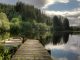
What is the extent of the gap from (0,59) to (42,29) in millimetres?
140018

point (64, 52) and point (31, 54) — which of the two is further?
point (64, 52)

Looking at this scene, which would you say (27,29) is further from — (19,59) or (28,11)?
(19,59)

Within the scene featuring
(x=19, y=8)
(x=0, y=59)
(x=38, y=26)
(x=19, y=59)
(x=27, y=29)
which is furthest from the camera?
(x=19, y=8)

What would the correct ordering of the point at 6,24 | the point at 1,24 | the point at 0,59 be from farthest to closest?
the point at 6,24, the point at 1,24, the point at 0,59

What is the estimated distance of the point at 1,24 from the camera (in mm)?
101812

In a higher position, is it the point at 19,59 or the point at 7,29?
the point at 19,59

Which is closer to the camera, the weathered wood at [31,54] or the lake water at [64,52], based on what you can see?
the weathered wood at [31,54]

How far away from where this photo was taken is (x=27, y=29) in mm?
123625

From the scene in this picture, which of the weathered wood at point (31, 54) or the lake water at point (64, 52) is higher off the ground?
the weathered wood at point (31, 54)

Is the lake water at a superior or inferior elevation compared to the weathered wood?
inferior

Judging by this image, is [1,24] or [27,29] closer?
[1,24]

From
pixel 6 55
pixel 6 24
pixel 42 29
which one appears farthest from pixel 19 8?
pixel 6 55

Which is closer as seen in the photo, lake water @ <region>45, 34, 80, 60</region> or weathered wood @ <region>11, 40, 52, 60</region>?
weathered wood @ <region>11, 40, 52, 60</region>

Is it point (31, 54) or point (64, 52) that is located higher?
point (31, 54)
